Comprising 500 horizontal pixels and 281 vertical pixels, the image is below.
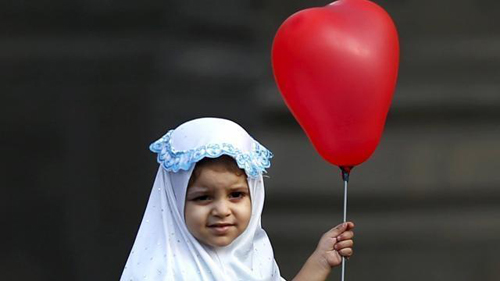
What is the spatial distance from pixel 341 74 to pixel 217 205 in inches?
21.3

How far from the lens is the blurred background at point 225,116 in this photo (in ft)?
17.8

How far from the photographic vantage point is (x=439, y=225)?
5578 millimetres

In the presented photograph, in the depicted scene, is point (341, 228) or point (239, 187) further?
point (341, 228)

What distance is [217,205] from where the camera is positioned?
334cm

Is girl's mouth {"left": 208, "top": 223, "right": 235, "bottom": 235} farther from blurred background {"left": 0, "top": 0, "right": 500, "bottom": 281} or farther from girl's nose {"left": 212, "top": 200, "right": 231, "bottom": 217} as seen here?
blurred background {"left": 0, "top": 0, "right": 500, "bottom": 281}

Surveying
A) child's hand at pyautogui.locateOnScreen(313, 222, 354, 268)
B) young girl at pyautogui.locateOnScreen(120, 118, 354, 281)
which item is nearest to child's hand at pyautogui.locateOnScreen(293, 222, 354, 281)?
child's hand at pyautogui.locateOnScreen(313, 222, 354, 268)

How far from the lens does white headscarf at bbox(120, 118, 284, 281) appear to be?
3.37 m

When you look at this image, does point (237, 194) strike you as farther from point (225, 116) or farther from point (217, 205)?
point (225, 116)

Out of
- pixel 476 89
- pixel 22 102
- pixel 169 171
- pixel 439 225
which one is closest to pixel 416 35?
pixel 476 89

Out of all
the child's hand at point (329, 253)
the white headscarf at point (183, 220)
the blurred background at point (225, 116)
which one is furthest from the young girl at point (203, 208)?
the blurred background at point (225, 116)

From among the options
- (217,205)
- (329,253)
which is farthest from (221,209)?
(329,253)

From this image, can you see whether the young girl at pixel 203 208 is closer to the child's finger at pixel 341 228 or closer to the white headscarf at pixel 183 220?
the white headscarf at pixel 183 220

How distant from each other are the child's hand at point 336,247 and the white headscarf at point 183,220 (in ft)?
0.71

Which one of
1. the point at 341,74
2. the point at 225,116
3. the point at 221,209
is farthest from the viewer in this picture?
the point at 225,116
